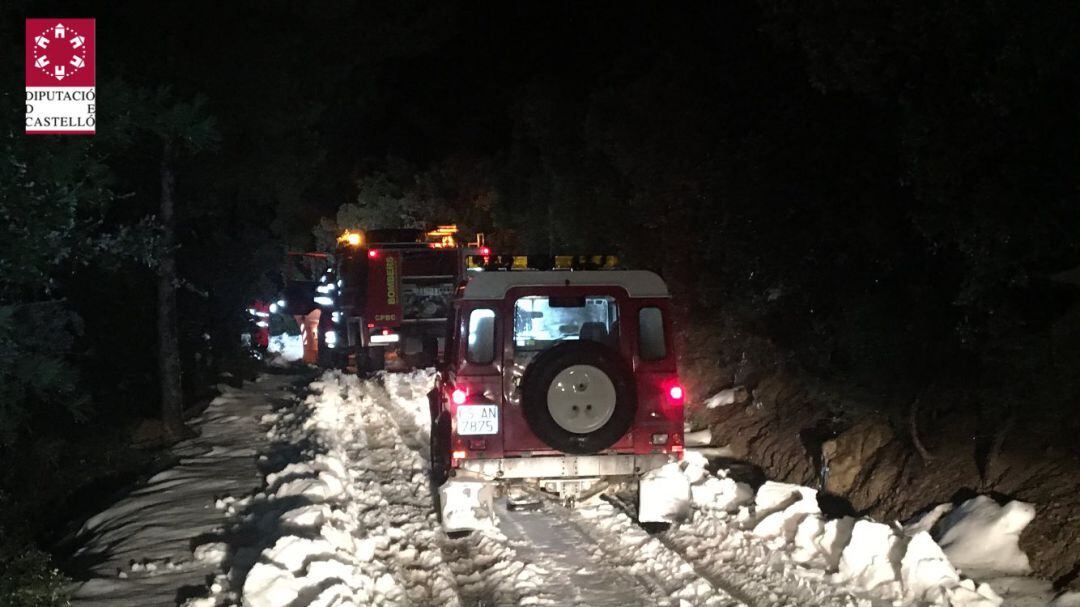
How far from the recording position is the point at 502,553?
8.41 m

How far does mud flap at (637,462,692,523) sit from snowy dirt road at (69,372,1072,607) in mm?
161

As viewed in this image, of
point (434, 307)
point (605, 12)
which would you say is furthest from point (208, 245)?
point (605, 12)

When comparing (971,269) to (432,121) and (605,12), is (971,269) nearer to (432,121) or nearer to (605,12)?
(605,12)

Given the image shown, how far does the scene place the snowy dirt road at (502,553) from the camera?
695 centimetres

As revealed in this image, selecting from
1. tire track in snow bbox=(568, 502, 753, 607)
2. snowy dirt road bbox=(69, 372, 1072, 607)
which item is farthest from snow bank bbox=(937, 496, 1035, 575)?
tire track in snow bbox=(568, 502, 753, 607)

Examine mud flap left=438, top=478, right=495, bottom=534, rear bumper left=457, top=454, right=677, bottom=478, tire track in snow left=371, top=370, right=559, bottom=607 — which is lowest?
tire track in snow left=371, top=370, right=559, bottom=607

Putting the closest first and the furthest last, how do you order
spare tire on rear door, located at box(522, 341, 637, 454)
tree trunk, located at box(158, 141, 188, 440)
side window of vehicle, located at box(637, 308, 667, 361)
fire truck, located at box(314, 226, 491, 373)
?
spare tire on rear door, located at box(522, 341, 637, 454)
side window of vehicle, located at box(637, 308, 667, 361)
tree trunk, located at box(158, 141, 188, 440)
fire truck, located at box(314, 226, 491, 373)

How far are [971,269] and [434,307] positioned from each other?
15.3 meters

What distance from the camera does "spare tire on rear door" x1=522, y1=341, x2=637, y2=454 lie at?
26.1ft

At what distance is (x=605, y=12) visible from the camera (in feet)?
78.2

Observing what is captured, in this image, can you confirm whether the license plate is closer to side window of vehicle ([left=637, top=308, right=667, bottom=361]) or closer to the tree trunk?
side window of vehicle ([left=637, top=308, right=667, bottom=361])

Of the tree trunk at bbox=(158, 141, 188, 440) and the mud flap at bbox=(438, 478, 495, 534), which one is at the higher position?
the tree trunk at bbox=(158, 141, 188, 440)

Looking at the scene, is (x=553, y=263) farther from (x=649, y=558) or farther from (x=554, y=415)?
(x=649, y=558)

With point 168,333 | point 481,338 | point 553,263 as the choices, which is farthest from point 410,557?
point 168,333
